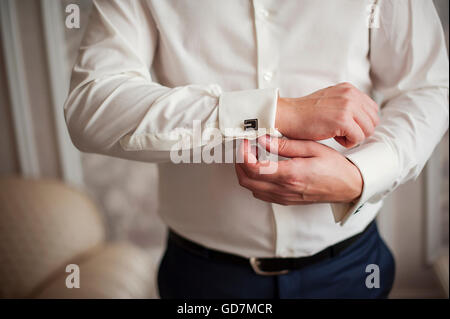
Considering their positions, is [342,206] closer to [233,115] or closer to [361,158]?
[361,158]

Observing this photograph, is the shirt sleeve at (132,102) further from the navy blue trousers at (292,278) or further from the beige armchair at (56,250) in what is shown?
the beige armchair at (56,250)

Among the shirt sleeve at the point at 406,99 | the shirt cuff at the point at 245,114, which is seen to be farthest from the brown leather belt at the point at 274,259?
the shirt cuff at the point at 245,114

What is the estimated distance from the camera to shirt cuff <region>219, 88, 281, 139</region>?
1.33ft

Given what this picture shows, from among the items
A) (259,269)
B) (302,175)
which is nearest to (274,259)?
(259,269)

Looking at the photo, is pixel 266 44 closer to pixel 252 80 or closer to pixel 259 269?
pixel 252 80

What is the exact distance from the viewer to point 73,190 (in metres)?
1.03

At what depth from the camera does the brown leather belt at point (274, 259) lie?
1.75ft

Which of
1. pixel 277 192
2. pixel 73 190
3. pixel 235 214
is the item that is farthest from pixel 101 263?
pixel 277 192

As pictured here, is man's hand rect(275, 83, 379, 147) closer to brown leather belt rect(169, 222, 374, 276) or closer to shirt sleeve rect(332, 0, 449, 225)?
shirt sleeve rect(332, 0, 449, 225)

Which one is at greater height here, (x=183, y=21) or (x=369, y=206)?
(x=183, y=21)

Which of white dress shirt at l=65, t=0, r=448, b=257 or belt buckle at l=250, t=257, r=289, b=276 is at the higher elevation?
white dress shirt at l=65, t=0, r=448, b=257

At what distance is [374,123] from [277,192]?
0.14 m

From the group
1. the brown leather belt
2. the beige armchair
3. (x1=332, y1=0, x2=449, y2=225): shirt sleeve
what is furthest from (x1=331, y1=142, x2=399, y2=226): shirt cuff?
the beige armchair
